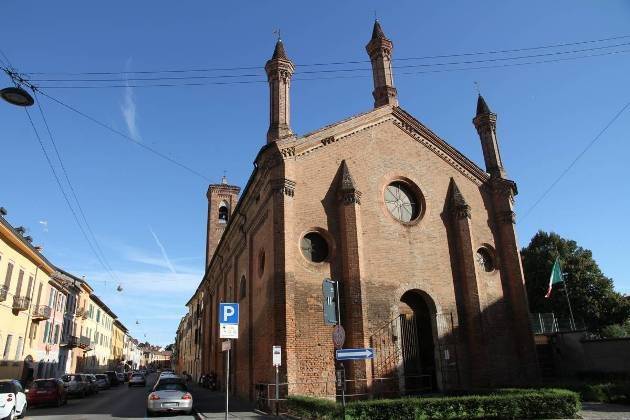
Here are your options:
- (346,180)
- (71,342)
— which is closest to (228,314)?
(346,180)

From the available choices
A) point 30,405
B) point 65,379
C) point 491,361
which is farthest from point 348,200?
point 65,379

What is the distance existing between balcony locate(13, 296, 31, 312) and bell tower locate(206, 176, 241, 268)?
22.7 m

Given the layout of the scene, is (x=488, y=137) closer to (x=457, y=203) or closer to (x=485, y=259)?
(x=457, y=203)

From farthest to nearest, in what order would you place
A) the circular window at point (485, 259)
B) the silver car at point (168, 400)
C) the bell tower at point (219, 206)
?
the bell tower at point (219, 206)
the circular window at point (485, 259)
the silver car at point (168, 400)

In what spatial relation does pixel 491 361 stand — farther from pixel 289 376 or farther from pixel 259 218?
pixel 259 218

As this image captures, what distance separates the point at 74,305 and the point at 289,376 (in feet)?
118

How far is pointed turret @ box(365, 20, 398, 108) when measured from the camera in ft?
72.0

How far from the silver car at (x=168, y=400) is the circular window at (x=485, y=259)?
14.0m

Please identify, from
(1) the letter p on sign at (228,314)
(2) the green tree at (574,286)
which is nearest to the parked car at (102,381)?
(1) the letter p on sign at (228,314)

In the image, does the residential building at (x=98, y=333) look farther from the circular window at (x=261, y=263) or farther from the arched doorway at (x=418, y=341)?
the arched doorway at (x=418, y=341)

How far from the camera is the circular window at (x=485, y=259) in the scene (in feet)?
69.1

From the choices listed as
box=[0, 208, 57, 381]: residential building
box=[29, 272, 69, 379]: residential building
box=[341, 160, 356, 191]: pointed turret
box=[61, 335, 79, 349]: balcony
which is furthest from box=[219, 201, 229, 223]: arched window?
box=[341, 160, 356, 191]: pointed turret

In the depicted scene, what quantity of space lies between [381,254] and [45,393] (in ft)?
53.5

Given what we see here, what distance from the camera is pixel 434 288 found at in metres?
18.9
